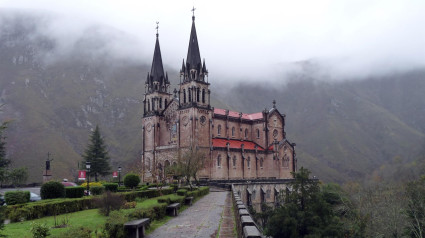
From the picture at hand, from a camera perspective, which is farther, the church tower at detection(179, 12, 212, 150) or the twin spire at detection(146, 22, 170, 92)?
the twin spire at detection(146, 22, 170, 92)

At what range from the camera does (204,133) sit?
54281 mm

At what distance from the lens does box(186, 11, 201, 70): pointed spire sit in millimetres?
55812

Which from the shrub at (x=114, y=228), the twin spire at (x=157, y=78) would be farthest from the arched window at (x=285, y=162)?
the shrub at (x=114, y=228)

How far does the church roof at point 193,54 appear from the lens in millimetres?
55812

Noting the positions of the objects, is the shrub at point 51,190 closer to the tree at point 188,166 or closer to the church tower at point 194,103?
the tree at point 188,166

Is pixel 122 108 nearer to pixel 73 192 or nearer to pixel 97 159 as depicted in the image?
pixel 97 159

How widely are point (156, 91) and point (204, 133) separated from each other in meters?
11.3

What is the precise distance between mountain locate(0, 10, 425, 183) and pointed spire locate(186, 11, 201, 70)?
5034 centimetres

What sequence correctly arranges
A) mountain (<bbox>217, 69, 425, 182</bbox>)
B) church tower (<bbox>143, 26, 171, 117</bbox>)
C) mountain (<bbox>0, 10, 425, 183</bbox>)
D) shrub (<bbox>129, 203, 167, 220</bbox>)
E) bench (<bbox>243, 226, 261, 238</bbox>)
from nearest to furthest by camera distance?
bench (<bbox>243, 226, 261, 238</bbox>) < shrub (<bbox>129, 203, 167, 220</bbox>) < church tower (<bbox>143, 26, 171, 117</bbox>) < mountain (<bbox>0, 10, 425, 183</bbox>) < mountain (<bbox>217, 69, 425, 182</bbox>)

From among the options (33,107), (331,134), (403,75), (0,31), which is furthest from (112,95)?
(403,75)

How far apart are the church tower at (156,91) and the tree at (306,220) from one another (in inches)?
1082

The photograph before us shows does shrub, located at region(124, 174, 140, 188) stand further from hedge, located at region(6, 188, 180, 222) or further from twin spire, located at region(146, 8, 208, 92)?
twin spire, located at region(146, 8, 208, 92)

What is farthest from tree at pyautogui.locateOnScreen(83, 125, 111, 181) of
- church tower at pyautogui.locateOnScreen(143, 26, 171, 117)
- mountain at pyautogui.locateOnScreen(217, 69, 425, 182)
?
mountain at pyautogui.locateOnScreen(217, 69, 425, 182)

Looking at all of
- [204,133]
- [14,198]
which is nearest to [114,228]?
[14,198]
